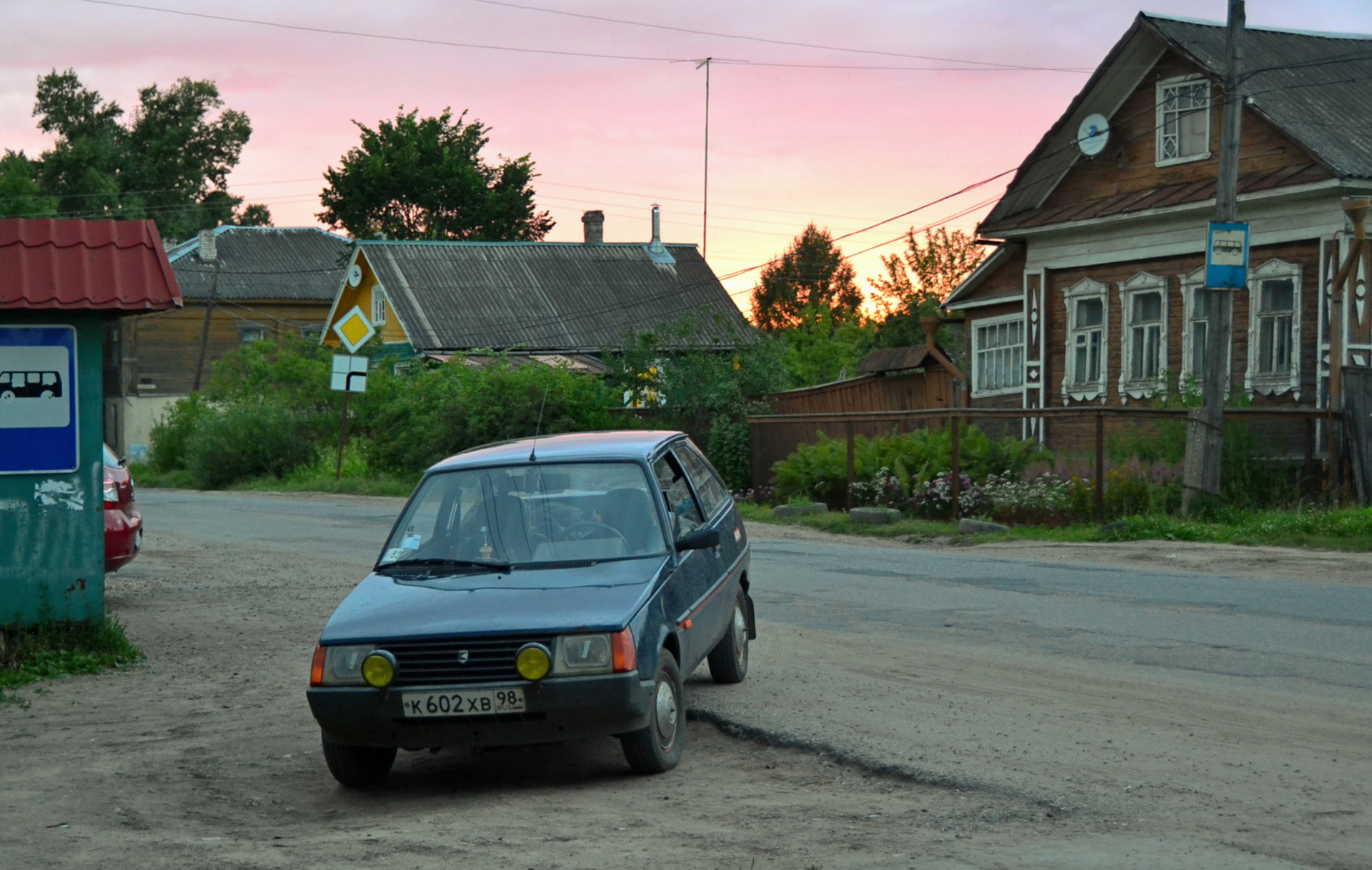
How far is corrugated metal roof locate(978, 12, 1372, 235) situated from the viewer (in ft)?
70.4

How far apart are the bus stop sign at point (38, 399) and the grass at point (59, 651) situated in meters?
1.12

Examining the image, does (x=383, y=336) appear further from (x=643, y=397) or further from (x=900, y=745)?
(x=900, y=745)

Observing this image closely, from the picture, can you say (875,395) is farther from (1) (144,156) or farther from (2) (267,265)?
(1) (144,156)

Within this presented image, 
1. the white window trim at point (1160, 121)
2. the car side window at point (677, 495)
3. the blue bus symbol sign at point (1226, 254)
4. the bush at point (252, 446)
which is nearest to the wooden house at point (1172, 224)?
the white window trim at point (1160, 121)

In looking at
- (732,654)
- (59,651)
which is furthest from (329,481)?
(732,654)

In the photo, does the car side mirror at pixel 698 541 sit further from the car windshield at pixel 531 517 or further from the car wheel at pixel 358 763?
the car wheel at pixel 358 763

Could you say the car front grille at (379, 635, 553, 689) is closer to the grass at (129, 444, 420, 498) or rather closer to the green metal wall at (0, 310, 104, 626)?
the green metal wall at (0, 310, 104, 626)

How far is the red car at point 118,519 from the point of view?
12.2 meters

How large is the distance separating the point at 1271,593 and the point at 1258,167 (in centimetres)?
1196

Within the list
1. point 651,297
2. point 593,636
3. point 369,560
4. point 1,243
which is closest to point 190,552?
point 369,560

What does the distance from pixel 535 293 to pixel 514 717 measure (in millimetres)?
43518

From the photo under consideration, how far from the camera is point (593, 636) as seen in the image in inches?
241

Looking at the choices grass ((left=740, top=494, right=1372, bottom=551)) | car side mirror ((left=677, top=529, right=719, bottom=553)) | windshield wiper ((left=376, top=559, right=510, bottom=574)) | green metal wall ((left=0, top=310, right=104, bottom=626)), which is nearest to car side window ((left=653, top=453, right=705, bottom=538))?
car side mirror ((left=677, top=529, right=719, bottom=553))

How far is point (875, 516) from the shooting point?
2011 centimetres
